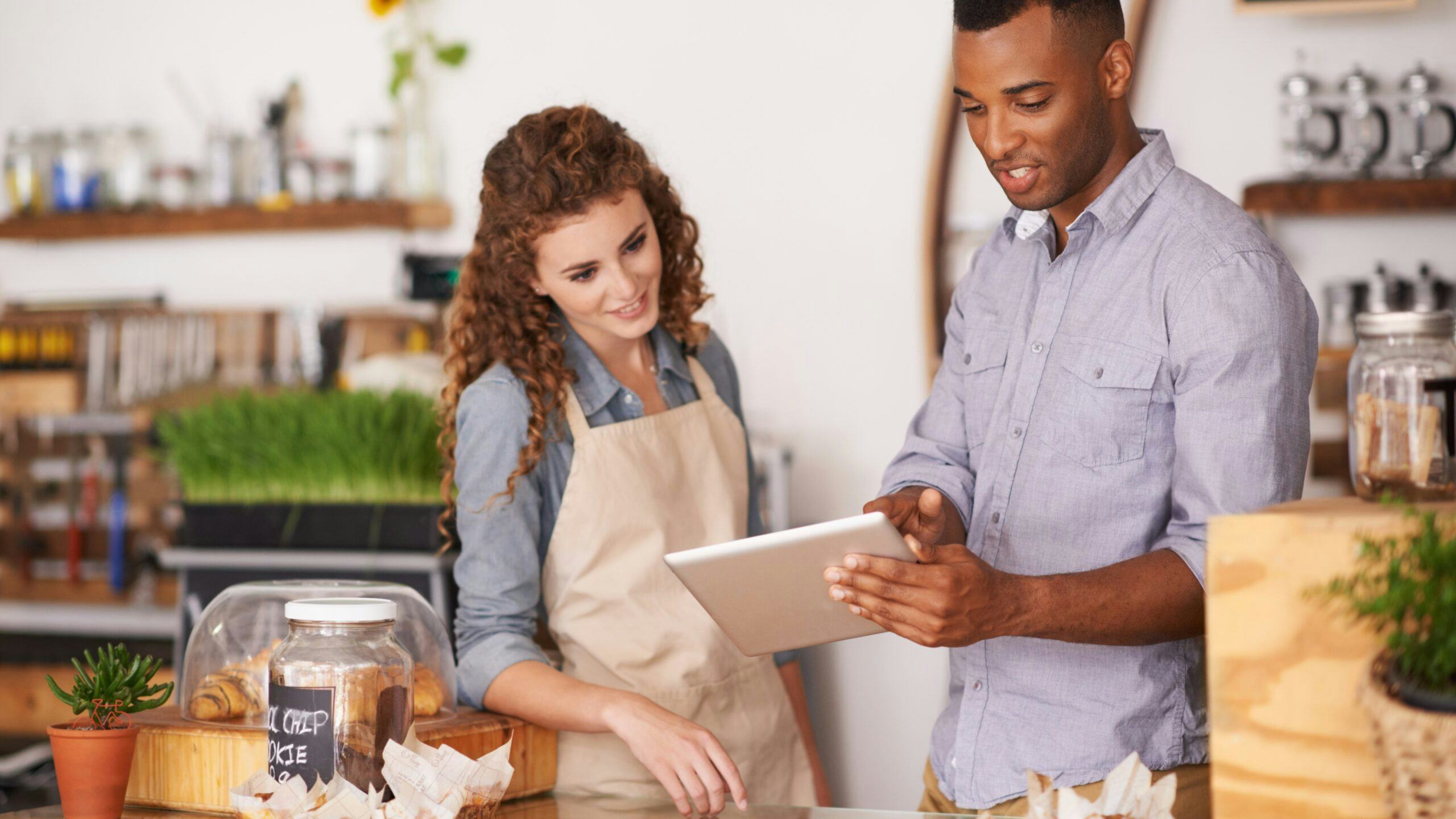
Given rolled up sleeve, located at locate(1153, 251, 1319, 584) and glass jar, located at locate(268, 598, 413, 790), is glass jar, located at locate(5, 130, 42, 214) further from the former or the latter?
rolled up sleeve, located at locate(1153, 251, 1319, 584)

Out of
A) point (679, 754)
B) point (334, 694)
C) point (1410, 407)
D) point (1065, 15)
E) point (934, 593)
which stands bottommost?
point (679, 754)

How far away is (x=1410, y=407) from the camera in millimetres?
1002

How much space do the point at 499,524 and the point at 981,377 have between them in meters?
0.60

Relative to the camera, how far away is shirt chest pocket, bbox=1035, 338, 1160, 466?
1.41 m

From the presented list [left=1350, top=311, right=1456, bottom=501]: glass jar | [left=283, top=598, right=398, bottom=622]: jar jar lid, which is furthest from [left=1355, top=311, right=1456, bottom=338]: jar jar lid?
[left=283, top=598, right=398, bottom=622]: jar jar lid

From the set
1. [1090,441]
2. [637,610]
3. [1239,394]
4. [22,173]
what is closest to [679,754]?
[637,610]

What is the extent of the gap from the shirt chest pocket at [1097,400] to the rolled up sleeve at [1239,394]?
5 centimetres

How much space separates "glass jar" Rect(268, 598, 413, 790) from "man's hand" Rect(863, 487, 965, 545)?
546 millimetres

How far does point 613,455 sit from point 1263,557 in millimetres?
937

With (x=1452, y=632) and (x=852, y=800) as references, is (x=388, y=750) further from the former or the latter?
(x=852, y=800)

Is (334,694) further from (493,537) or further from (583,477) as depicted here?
(583,477)

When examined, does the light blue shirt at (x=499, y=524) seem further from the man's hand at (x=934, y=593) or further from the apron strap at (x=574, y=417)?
the man's hand at (x=934, y=593)

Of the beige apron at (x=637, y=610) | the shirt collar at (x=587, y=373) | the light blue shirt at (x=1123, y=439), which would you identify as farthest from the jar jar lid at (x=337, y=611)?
the light blue shirt at (x=1123, y=439)

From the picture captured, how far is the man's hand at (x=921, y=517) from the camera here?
1.51 m
